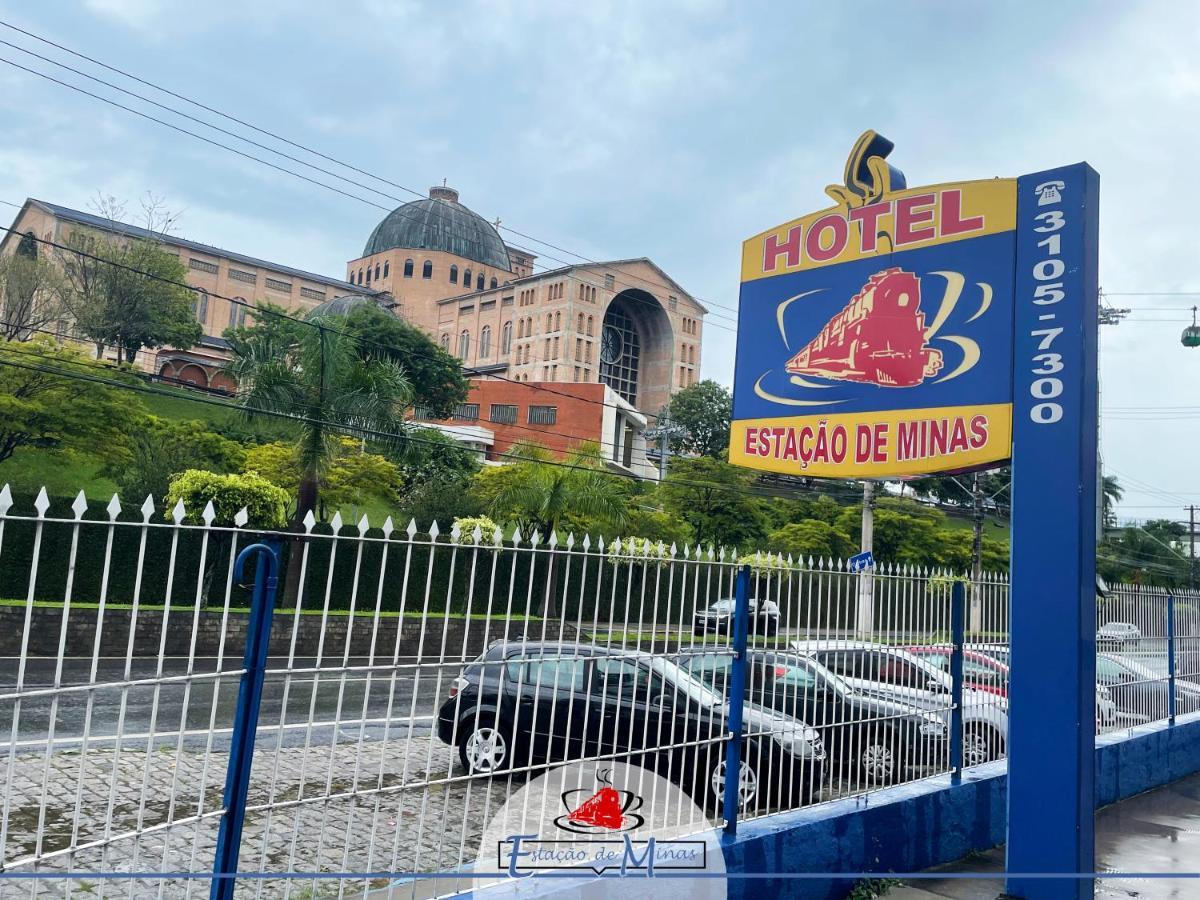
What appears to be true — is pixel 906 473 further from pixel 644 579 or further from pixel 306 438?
pixel 306 438

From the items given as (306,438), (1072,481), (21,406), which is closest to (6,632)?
(306,438)

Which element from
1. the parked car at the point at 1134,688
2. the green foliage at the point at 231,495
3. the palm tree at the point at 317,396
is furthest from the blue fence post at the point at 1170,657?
the palm tree at the point at 317,396

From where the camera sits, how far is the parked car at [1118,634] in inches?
355

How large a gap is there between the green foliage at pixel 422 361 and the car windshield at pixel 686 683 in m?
57.5

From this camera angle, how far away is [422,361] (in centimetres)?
6225

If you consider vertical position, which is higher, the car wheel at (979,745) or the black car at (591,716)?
the black car at (591,716)

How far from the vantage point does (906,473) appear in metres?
5.81

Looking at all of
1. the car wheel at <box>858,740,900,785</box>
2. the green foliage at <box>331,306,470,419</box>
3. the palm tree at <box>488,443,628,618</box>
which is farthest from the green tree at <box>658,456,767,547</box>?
the car wheel at <box>858,740,900,785</box>

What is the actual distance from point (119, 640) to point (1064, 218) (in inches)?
481

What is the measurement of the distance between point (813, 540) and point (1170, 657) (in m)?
25.7

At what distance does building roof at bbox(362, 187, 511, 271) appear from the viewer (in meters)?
98.4

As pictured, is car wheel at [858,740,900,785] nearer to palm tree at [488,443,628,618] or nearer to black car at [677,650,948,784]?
black car at [677,650,948,784]

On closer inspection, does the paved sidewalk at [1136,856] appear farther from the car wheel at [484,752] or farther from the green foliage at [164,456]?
the green foliage at [164,456]

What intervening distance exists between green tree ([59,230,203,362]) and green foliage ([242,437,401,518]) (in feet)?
74.8
